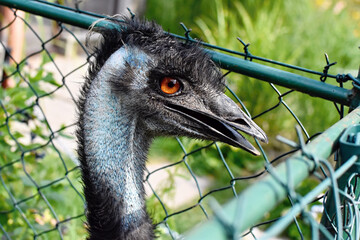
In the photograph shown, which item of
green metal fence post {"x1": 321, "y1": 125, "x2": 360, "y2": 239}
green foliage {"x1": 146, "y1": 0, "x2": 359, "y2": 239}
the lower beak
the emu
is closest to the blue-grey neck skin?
the emu

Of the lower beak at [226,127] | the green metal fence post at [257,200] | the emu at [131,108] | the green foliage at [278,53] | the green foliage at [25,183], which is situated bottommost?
the green metal fence post at [257,200]

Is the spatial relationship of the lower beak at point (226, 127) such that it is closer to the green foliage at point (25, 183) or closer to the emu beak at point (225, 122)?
the emu beak at point (225, 122)

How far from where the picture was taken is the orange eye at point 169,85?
1.63 m

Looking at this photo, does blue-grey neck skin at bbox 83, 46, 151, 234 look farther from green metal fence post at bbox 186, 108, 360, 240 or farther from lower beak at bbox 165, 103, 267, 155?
green metal fence post at bbox 186, 108, 360, 240

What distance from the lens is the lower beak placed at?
59.3 inches

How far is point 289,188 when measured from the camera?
0.83 metres

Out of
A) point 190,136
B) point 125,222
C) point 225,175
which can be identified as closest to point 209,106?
point 190,136

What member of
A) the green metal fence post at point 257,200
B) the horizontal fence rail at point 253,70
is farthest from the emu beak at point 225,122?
the green metal fence post at point 257,200

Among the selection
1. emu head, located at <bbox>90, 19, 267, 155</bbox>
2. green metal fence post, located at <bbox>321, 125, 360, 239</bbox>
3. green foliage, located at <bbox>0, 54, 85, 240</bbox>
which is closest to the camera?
green metal fence post, located at <bbox>321, 125, 360, 239</bbox>

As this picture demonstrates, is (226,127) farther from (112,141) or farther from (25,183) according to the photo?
(25,183)

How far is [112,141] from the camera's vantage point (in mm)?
1697

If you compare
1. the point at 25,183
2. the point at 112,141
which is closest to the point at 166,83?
the point at 112,141

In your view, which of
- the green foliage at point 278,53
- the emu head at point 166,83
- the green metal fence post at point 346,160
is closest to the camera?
the green metal fence post at point 346,160

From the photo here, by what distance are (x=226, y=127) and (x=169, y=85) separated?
247mm
